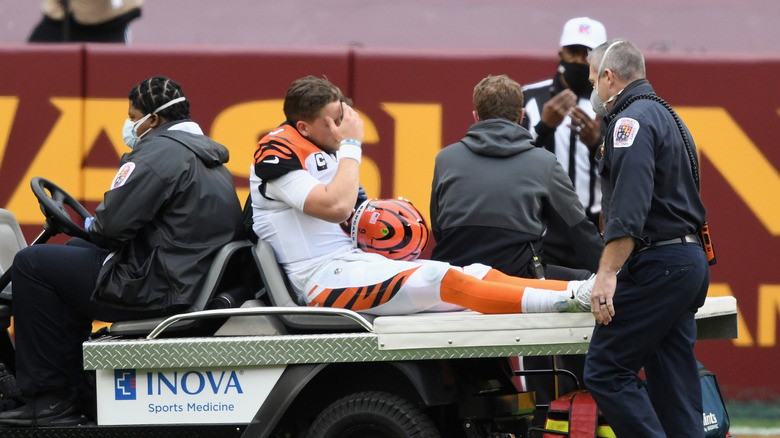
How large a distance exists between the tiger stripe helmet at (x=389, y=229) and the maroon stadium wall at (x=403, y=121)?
2494 millimetres

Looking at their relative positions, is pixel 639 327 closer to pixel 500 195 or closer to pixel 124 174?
pixel 500 195

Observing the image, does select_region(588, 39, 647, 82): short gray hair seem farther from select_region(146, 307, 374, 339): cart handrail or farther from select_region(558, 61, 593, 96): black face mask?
select_region(558, 61, 593, 96): black face mask

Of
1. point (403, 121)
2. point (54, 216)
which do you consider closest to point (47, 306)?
point (54, 216)

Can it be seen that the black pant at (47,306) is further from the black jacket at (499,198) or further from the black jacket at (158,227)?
the black jacket at (499,198)

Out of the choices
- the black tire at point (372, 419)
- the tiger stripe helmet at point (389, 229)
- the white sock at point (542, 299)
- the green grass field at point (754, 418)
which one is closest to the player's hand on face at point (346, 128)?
the tiger stripe helmet at point (389, 229)

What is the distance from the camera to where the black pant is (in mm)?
4742

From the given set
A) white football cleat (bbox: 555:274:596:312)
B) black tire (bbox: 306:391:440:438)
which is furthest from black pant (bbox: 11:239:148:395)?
white football cleat (bbox: 555:274:596:312)

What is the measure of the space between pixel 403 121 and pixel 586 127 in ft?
4.81

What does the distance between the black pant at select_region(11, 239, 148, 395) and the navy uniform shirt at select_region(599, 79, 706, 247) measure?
199 centimetres

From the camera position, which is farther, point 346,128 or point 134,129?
point 134,129

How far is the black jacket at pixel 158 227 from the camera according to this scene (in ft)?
15.0

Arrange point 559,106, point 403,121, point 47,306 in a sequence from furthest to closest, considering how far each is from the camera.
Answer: point 403,121 < point 559,106 < point 47,306

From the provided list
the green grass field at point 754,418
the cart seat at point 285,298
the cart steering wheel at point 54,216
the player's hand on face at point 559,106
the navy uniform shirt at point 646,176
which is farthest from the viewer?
the green grass field at point 754,418

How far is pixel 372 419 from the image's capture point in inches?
173
